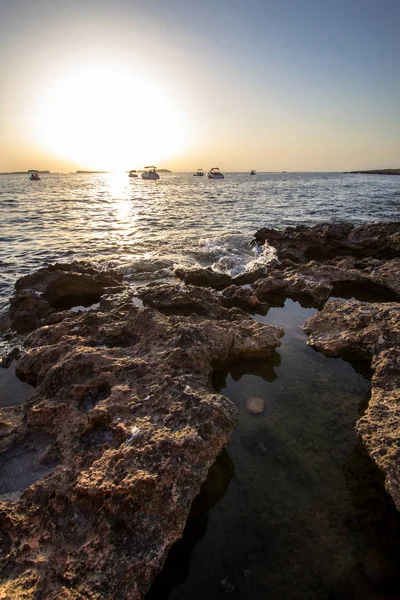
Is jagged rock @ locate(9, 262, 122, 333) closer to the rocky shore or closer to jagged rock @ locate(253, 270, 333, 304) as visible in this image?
the rocky shore

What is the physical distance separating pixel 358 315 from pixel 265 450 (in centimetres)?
315

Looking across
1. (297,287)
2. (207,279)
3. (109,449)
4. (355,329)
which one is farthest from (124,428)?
(207,279)

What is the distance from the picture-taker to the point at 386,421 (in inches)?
133

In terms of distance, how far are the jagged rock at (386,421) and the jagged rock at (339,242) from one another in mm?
7981

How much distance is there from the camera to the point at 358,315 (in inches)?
216

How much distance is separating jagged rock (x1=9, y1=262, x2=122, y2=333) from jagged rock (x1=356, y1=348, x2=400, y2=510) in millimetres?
6149

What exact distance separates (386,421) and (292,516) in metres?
1.43

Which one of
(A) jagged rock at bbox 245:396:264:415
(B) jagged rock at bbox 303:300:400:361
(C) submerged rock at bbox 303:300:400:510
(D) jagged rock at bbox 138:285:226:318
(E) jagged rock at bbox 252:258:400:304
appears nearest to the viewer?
(C) submerged rock at bbox 303:300:400:510

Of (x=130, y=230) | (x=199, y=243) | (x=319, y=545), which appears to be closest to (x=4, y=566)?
(x=319, y=545)

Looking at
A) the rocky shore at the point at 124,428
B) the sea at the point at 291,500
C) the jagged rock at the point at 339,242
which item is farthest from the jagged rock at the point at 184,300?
the jagged rock at the point at 339,242

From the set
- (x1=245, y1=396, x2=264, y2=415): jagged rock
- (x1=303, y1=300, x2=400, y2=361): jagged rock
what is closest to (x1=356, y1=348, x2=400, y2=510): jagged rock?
(x1=303, y1=300, x2=400, y2=361): jagged rock

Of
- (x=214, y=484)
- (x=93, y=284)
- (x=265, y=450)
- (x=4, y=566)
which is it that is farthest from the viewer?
(x=93, y=284)

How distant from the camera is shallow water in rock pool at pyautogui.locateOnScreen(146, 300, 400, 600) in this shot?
2445mm

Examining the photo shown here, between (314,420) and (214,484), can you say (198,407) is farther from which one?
(314,420)
